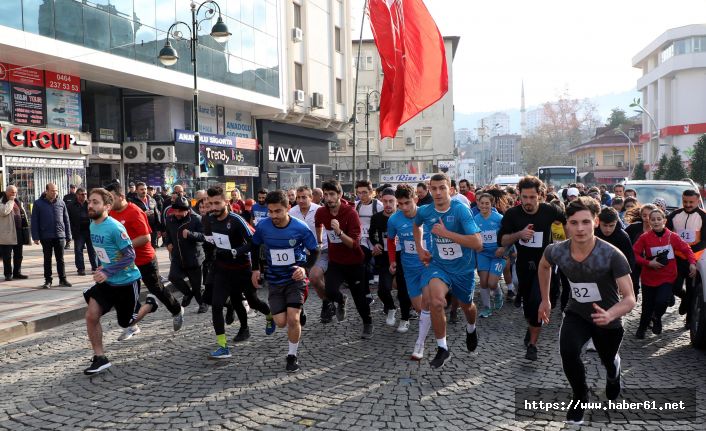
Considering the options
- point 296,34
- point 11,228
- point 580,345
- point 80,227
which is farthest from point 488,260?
point 296,34

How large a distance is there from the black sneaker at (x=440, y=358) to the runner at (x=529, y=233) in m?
0.87

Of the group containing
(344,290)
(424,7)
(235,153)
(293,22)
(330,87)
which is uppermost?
(293,22)

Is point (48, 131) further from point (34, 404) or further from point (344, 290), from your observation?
point (34, 404)

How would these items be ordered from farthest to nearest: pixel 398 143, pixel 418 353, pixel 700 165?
pixel 398 143
pixel 700 165
pixel 418 353

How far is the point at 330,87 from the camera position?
122 ft

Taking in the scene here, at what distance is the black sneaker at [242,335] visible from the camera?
7.06 m

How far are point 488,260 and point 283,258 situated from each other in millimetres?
3601

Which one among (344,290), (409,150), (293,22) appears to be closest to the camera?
(344,290)

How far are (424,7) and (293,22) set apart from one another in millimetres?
22347

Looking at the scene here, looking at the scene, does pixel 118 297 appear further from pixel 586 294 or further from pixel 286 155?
pixel 286 155

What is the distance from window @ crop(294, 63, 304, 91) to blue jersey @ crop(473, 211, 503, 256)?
1020 inches

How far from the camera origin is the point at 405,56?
12.1 m

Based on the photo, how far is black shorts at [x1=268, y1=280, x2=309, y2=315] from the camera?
6.00m

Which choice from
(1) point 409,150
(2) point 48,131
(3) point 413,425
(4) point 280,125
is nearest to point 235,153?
(4) point 280,125
